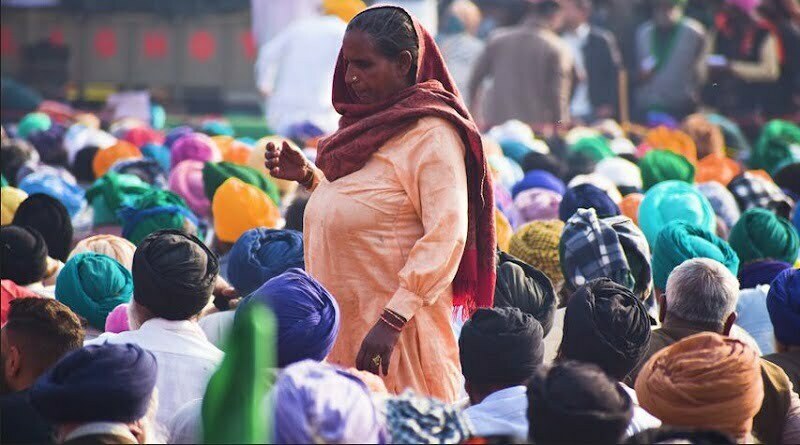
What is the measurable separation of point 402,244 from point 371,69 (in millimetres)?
464

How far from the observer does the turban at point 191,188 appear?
7.37 m

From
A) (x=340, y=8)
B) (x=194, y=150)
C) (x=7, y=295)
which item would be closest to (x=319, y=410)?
(x=7, y=295)

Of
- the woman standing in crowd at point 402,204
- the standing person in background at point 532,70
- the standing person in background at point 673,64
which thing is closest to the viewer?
the woman standing in crowd at point 402,204

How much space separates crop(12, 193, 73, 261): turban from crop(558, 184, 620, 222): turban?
2.15m

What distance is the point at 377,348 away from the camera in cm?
345

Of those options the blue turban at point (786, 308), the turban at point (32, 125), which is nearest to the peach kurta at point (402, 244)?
the blue turban at point (786, 308)

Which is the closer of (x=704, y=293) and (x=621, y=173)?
(x=704, y=293)

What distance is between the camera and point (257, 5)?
1409 centimetres

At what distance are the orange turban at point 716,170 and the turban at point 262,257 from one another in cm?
409

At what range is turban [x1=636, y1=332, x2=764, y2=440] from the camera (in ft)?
10.2

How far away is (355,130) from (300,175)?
395 millimetres

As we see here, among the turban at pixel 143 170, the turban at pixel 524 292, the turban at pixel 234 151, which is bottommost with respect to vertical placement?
the turban at pixel 234 151

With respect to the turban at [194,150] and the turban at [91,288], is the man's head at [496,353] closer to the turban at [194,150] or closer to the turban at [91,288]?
the turban at [91,288]

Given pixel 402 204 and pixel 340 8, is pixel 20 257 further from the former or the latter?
pixel 340 8
